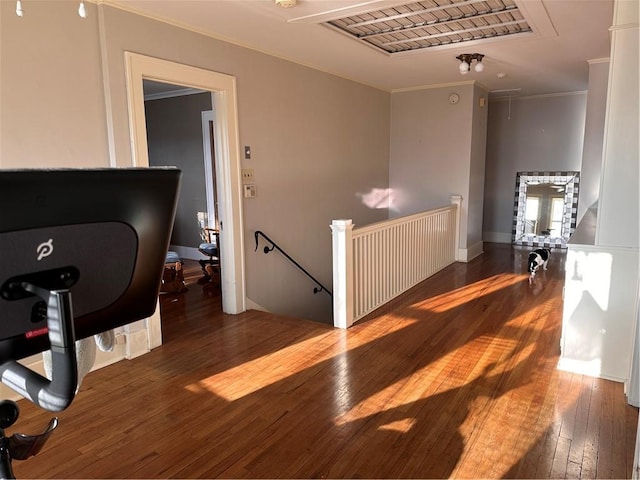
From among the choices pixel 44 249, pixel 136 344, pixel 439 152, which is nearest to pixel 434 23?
pixel 439 152

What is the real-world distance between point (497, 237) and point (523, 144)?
166 cm

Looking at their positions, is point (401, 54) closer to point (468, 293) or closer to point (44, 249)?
point (468, 293)

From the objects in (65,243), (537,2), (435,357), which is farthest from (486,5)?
(65,243)

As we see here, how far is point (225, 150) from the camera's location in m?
3.90

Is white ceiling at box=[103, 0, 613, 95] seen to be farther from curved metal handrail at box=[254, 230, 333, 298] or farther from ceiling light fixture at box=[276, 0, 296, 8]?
curved metal handrail at box=[254, 230, 333, 298]

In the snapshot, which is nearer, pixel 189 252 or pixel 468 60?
pixel 468 60

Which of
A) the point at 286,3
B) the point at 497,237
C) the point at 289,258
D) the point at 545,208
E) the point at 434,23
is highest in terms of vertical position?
the point at 434,23

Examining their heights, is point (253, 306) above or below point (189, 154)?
below

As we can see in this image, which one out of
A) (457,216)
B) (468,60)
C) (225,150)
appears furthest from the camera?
(457,216)

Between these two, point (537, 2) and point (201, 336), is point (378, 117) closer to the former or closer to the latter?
point (537, 2)

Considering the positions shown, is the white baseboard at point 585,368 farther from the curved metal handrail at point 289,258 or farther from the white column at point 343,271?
the curved metal handrail at point 289,258

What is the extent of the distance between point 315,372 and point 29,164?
7.06 feet

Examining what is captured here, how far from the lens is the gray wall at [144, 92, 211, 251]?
648 cm

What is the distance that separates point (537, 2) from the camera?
3113 mm
